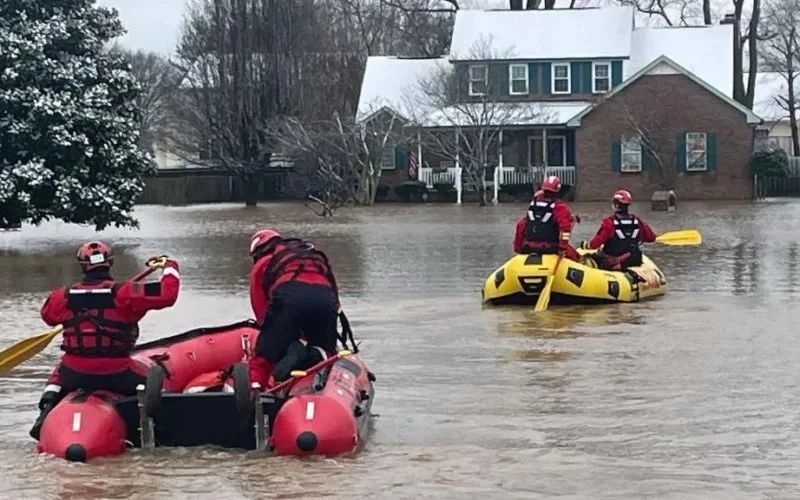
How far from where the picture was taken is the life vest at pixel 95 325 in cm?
959

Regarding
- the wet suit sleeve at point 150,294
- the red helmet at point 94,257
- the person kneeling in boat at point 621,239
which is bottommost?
the person kneeling in boat at point 621,239

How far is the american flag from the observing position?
5700 cm

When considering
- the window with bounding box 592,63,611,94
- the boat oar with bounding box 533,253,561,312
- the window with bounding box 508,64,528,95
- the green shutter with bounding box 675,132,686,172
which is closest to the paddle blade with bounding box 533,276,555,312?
the boat oar with bounding box 533,253,561,312

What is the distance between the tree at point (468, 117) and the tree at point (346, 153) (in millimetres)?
1466

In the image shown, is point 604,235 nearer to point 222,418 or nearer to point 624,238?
point 624,238

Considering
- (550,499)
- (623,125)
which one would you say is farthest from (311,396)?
(623,125)

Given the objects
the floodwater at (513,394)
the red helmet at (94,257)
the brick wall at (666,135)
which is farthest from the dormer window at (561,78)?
the red helmet at (94,257)

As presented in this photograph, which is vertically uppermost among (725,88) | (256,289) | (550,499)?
(725,88)

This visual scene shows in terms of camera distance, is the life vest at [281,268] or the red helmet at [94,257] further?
the life vest at [281,268]

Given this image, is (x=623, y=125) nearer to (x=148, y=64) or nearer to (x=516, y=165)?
(x=516, y=165)

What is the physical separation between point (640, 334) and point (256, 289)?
19.9 feet

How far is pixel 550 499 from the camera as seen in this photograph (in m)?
8.27

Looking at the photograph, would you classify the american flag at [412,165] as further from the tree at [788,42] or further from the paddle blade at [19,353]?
the paddle blade at [19,353]

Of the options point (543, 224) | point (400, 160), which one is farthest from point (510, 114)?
point (543, 224)
